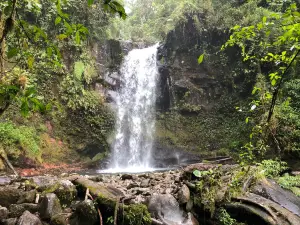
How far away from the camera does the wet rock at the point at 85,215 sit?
344 cm

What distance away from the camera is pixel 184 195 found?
3.92 metres

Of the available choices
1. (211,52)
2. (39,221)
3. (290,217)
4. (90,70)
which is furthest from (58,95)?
(290,217)

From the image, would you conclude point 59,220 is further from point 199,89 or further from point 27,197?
point 199,89

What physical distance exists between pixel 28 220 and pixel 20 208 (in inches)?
18.7

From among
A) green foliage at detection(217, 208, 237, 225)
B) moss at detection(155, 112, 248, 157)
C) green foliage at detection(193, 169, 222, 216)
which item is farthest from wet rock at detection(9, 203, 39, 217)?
moss at detection(155, 112, 248, 157)

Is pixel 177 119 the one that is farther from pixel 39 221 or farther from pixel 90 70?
pixel 39 221

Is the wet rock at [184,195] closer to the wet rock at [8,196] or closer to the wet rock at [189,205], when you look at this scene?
the wet rock at [189,205]

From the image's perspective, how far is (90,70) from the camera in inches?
582

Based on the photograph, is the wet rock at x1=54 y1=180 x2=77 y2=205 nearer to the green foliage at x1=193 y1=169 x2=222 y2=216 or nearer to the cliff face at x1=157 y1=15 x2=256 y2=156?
the green foliage at x1=193 y1=169 x2=222 y2=216

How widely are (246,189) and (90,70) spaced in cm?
1232

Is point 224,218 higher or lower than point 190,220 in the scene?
higher

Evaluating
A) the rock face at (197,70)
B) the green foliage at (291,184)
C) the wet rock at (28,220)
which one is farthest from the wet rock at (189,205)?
the rock face at (197,70)

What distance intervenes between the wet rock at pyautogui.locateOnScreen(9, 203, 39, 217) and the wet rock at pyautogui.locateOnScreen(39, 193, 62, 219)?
140mm

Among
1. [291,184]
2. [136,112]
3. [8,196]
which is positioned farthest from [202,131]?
[8,196]
